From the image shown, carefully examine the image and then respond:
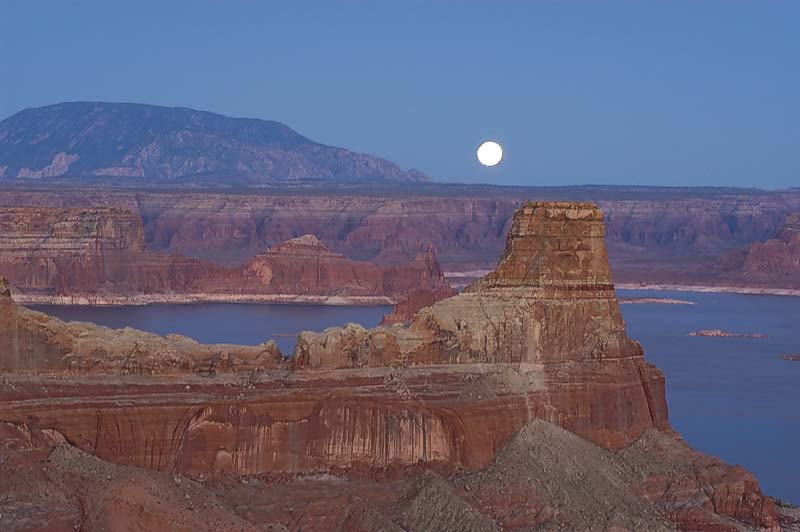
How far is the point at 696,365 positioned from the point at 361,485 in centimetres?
3545

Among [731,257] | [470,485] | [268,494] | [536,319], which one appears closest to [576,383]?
[536,319]

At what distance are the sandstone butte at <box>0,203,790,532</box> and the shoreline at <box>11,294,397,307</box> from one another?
5472 cm

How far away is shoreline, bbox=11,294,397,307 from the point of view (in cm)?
8294

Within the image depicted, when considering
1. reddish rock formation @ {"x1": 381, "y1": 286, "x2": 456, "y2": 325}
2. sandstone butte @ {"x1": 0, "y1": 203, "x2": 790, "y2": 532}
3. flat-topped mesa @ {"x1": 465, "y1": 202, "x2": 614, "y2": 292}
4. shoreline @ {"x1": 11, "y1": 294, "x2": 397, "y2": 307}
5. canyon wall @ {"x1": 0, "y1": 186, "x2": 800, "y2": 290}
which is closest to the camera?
sandstone butte @ {"x1": 0, "y1": 203, "x2": 790, "y2": 532}

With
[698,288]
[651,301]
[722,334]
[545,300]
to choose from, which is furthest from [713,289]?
[545,300]

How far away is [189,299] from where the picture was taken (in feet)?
300

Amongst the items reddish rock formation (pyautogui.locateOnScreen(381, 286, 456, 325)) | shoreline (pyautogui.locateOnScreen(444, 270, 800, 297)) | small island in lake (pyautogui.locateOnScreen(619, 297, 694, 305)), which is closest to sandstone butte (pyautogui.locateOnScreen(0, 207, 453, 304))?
reddish rock formation (pyautogui.locateOnScreen(381, 286, 456, 325))

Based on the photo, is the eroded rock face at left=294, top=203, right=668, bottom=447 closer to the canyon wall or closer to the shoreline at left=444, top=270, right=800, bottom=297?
the shoreline at left=444, top=270, right=800, bottom=297

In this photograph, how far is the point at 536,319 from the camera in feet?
94.3

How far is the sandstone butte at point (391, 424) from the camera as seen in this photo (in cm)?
2502

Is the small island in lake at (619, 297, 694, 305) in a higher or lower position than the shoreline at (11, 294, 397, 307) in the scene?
lower

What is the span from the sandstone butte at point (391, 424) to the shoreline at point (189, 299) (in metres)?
54.7

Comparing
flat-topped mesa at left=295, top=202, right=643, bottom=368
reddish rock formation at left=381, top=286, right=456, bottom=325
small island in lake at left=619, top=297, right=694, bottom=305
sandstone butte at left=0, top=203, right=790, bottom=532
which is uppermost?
flat-topped mesa at left=295, top=202, right=643, bottom=368

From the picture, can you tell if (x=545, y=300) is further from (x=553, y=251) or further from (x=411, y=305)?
(x=411, y=305)
